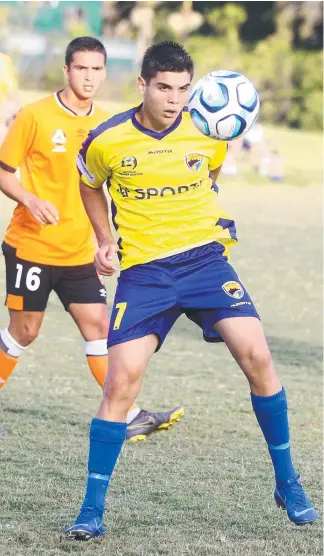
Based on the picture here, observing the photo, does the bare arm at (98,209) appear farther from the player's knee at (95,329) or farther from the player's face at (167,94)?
the player's knee at (95,329)

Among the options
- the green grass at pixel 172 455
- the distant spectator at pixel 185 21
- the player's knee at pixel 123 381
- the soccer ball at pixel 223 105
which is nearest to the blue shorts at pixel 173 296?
the player's knee at pixel 123 381

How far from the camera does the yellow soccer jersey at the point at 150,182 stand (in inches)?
195

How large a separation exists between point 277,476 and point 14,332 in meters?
2.30

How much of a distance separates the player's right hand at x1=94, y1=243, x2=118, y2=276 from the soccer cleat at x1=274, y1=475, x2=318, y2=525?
121cm

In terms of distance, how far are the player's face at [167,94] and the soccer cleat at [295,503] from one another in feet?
5.47

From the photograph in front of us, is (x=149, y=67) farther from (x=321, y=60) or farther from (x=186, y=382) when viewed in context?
(x=321, y=60)

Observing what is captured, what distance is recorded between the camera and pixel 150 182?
195 inches

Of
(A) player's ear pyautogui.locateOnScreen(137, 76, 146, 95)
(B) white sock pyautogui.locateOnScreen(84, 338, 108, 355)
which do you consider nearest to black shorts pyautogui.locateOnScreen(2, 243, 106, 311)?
(B) white sock pyautogui.locateOnScreen(84, 338, 108, 355)

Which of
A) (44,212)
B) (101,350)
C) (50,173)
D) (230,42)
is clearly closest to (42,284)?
(101,350)

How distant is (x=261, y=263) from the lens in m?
16.5

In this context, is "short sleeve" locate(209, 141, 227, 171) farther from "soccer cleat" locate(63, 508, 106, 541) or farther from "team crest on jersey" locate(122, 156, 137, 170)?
"soccer cleat" locate(63, 508, 106, 541)

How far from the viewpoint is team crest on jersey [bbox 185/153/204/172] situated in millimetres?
5012

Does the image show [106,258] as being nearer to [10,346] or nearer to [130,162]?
[130,162]

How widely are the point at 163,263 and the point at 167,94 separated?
725mm
